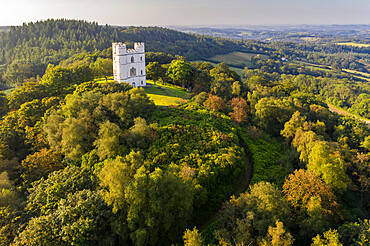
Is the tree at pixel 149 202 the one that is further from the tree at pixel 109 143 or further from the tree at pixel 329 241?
the tree at pixel 329 241

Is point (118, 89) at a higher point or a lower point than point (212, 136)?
higher

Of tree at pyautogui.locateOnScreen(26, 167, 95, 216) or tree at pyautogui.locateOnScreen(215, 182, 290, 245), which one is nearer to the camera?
tree at pyautogui.locateOnScreen(215, 182, 290, 245)

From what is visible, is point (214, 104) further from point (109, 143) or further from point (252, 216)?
point (252, 216)

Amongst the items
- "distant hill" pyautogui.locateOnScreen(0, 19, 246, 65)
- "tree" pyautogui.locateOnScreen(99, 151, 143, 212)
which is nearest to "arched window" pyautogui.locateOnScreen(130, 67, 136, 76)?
"tree" pyautogui.locateOnScreen(99, 151, 143, 212)

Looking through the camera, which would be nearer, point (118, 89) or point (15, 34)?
point (118, 89)

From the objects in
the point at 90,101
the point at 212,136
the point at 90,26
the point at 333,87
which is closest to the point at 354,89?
the point at 333,87

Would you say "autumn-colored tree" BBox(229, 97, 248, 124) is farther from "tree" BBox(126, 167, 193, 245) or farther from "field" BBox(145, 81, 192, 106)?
"tree" BBox(126, 167, 193, 245)

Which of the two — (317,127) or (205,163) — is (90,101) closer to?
(205,163)
